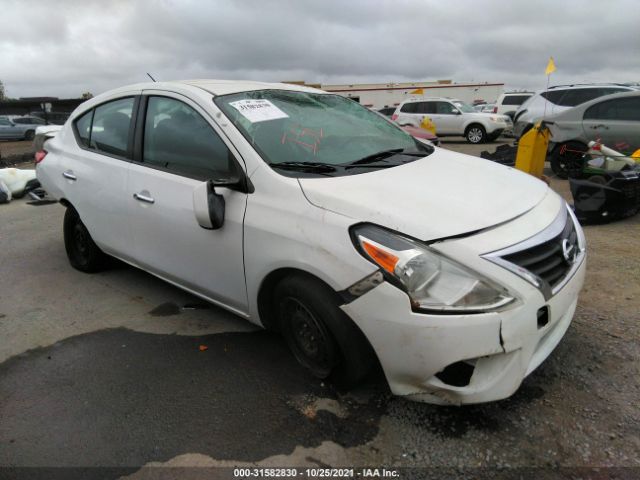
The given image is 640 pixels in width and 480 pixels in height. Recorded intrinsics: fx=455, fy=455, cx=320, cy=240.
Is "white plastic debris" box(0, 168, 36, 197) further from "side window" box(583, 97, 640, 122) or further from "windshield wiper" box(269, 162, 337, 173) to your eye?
"side window" box(583, 97, 640, 122)

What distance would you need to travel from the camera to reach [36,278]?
14.1ft

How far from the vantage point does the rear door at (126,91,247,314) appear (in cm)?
263

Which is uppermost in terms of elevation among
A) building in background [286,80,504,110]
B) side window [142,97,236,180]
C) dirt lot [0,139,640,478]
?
building in background [286,80,504,110]

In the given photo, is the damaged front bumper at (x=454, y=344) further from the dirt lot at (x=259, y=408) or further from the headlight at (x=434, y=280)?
the dirt lot at (x=259, y=408)

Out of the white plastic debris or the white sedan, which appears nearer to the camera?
the white sedan

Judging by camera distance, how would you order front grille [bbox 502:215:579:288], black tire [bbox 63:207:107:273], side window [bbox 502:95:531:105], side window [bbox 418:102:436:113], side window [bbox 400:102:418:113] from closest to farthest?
front grille [bbox 502:215:579:288] → black tire [bbox 63:207:107:273] → side window [bbox 418:102:436:113] → side window [bbox 400:102:418:113] → side window [bbox 502:95:531:105]

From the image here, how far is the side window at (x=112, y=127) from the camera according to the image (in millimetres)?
3414

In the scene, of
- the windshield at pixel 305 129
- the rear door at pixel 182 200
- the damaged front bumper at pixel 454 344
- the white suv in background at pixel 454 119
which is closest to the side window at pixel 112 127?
the rear door at pixel 182 200

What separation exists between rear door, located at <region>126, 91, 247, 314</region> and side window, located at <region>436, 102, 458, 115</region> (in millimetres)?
15834

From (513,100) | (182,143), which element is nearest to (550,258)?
Result: (182,143)

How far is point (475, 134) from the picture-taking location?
16.9m

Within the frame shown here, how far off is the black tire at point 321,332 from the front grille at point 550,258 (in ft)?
2.56

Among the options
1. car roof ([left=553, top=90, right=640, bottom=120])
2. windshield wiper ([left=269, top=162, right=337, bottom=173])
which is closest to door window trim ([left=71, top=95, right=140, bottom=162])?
windshield wiper ([left=269, top=162, right=337, bottom=173])

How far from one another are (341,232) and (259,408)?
105 cm
